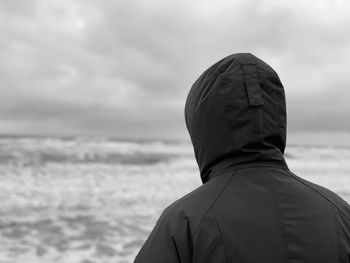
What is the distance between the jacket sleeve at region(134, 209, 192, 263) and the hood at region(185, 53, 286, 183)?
0.21 metres

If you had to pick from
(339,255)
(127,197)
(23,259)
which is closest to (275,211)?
(339,255)

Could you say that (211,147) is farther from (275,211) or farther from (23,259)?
(23,259)

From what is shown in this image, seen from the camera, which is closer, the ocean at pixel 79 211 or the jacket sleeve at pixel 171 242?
the jacket sleeve at pixel 171 242

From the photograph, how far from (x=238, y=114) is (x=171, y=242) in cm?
44

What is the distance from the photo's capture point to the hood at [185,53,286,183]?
1489 mm

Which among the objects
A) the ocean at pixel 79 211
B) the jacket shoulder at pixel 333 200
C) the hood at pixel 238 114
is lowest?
the ocean at pixel 79 211

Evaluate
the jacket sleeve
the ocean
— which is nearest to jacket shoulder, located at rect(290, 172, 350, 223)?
the jacket sleeve

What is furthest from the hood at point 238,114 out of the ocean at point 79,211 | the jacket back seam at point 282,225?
the ocean at point 79,211

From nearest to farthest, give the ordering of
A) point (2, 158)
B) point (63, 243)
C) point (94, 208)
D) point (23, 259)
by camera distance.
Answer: point (23, 259) → point (63, 243) → point (94, 208) → point (2, 158)

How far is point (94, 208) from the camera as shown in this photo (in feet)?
32.7

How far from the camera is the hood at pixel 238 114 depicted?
149 cm

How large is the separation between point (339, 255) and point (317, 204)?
0.16m

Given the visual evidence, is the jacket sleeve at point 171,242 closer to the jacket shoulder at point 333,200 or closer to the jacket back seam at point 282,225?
the jacket back seam at point 282,225

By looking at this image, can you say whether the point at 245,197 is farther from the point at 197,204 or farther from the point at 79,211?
the point at 79,211
